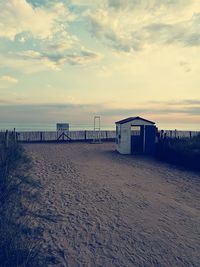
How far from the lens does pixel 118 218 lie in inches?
297

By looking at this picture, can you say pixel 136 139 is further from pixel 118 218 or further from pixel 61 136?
pixel 118 218

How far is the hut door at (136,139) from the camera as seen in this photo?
70.0 ft

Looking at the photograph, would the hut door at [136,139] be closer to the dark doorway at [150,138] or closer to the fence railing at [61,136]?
the dark doorway at [150,138]

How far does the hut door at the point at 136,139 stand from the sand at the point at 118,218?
763 cm

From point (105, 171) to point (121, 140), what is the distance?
704 centimetres

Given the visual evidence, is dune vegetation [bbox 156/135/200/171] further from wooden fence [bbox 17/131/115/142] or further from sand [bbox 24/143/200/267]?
wooden fence [bbox 17/131/115/142]

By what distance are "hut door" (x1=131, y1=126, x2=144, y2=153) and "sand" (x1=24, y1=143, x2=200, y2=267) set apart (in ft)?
25.0

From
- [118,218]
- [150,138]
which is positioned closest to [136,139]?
[150,138]

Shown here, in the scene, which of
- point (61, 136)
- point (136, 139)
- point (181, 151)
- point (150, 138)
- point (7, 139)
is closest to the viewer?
point (7, 139)

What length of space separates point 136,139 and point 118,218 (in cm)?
1425

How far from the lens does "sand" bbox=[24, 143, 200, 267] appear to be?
562cm

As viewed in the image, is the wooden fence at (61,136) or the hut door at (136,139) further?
the wooden fence at (61,136)


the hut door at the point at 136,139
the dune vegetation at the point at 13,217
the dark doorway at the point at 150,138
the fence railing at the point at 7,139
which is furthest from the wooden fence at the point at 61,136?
the dune vegetation at the point at 13,217

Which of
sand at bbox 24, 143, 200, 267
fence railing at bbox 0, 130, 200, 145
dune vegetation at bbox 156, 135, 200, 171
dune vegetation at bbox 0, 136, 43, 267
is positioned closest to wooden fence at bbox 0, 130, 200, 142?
fence railing at bbox 0, 130, 200, 145
